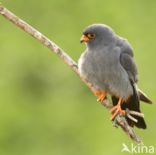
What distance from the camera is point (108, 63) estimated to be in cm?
846

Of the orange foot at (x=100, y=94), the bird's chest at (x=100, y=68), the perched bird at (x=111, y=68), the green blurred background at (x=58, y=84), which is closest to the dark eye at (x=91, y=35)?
the perched bird at (x=111, y=68)

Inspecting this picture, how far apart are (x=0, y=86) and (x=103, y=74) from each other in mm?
9705

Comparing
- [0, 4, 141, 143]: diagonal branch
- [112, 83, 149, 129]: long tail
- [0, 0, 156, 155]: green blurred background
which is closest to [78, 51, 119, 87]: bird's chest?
[112, 83, 149, 129]: long tail

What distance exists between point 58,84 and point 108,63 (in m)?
8.97

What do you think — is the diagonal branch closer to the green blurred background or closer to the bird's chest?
the bird's chest

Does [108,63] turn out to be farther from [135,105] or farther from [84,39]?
[135,105]

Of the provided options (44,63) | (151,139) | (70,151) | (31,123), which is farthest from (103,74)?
(44,63)

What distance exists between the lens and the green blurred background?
16.3m

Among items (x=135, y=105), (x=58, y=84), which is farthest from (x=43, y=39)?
(x=58, y=84)

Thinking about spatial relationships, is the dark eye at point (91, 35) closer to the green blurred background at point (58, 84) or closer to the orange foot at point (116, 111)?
the orange foot at point (116, 111)

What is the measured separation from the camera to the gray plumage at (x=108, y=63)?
27.7ft

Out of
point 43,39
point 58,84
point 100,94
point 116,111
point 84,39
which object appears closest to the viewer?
point 43,39

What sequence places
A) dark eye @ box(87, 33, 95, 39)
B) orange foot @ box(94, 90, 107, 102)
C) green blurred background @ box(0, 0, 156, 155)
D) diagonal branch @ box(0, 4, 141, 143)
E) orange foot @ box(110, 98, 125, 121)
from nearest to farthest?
1. diagonal branch @ box(0, 4, 141, 143)
2. orange foot @ box(110, 98, 125, 121)
3. orange foot @ box(94, 90, 107, 102)
4. dark eye @ box(87, 33, 95, 39)
5. green blurred background @ box(0, 0, 156, 155)

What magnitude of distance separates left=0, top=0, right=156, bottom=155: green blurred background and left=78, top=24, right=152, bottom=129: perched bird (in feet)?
21.5
